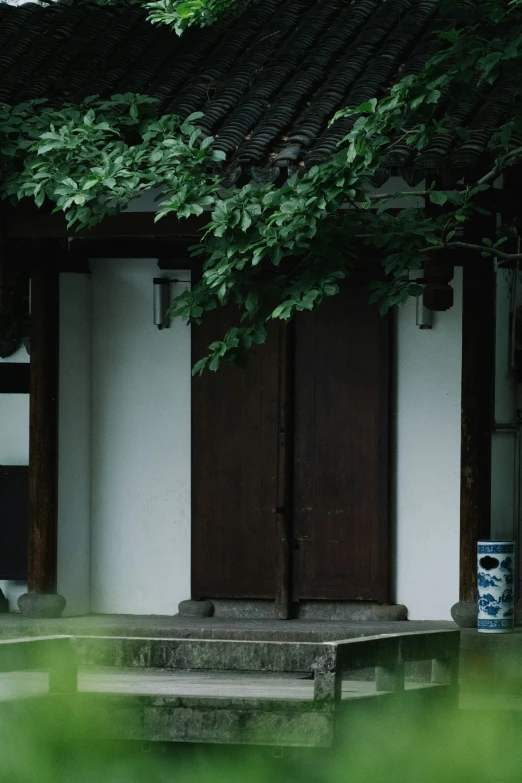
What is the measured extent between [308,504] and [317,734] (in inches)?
175

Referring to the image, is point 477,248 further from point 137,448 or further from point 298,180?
point 137,448

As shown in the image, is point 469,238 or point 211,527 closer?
point 469,238

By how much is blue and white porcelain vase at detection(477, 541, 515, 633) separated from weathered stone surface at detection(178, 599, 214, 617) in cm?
222

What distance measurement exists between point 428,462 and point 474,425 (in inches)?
26.1

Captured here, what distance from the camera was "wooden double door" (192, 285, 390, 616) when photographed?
1008 cm

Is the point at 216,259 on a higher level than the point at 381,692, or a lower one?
higher

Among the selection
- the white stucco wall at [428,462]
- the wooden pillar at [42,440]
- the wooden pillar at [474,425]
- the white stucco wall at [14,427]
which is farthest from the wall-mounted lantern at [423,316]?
the white stucco wall at [14,427]

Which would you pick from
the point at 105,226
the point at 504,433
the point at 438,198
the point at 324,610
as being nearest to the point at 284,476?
the point at 324,610

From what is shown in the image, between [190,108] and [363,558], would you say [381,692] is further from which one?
[190,108]

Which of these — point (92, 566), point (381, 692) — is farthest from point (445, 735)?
point (92, 566)

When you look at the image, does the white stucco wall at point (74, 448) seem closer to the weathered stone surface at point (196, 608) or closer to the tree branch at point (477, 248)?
the weathered stone surface at point (196, 608)

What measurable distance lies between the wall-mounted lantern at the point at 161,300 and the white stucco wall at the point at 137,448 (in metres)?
0.11

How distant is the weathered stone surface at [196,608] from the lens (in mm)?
10297

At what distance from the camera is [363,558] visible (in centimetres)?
1008
